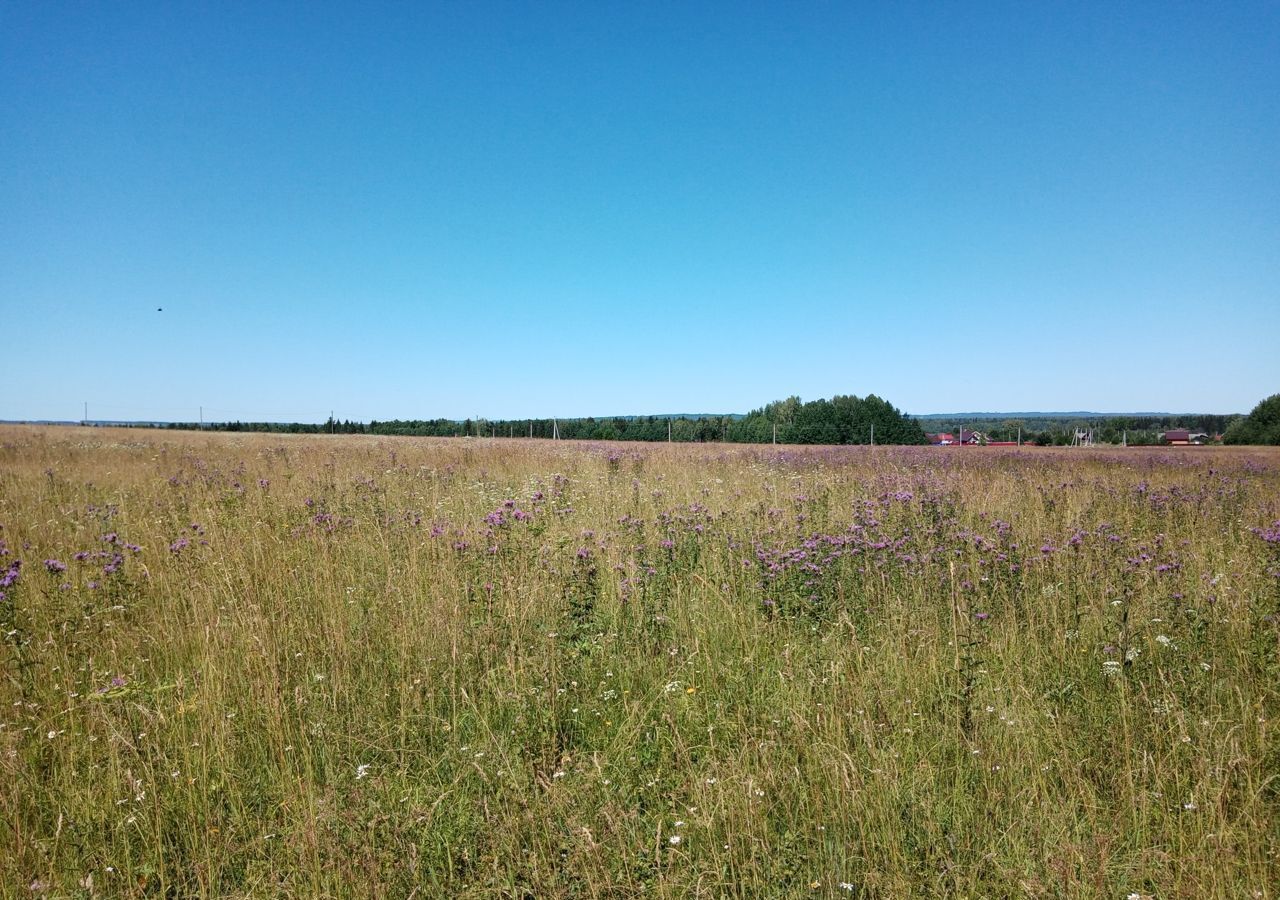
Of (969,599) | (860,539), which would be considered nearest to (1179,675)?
(969,599)

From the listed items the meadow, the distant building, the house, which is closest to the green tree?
the distant building

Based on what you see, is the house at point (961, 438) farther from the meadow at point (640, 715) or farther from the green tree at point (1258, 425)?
the meadow at point (640, 715)

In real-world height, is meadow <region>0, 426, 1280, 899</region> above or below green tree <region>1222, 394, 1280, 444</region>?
below

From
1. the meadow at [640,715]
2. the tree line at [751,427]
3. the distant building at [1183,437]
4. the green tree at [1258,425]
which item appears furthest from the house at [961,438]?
the meadow at [640,715]

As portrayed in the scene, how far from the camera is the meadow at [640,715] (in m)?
2.00

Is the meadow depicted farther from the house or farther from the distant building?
the distant building

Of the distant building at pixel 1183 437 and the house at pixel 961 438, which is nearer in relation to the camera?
the house at pixel 961 438

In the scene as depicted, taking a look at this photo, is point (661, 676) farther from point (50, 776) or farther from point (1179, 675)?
point (50, 776)

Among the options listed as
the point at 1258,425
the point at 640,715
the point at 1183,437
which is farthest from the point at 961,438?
the point at 640,715

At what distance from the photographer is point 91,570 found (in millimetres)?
4902

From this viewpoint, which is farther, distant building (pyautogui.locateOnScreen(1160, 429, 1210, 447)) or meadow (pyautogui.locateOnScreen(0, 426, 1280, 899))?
distant building (pyautogui.locateOnScreen(1160, 429, 1210, 447))

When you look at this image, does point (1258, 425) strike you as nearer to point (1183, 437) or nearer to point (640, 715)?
point (1183, 437)

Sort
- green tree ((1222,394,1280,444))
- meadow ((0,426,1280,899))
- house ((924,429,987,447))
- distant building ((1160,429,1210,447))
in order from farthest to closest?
green tree ((1222,394,1280,444)) → distant building ((1160,429,1210,447)) → house ((924,429,987,447)) → meadow ((0,426,1280,899))

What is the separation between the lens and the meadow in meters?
2.00
